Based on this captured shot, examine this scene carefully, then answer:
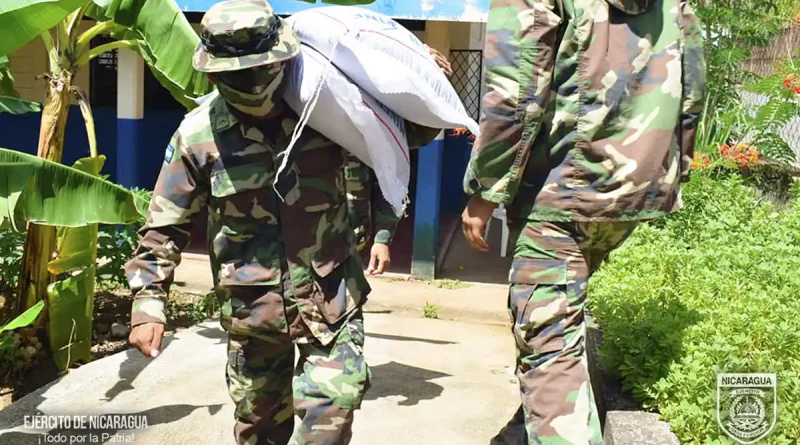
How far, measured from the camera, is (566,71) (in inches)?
101

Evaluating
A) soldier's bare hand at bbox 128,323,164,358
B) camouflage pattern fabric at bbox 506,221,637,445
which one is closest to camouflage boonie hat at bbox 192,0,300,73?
soldier's bare hand at bbox 128,323,164,358

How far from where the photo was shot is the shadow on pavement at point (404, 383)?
422cm

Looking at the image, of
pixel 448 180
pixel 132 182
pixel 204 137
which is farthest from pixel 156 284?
pixel 448 180

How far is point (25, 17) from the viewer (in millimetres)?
3533

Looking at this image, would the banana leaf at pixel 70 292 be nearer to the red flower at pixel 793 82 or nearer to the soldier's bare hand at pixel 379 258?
the soldier's bare hand at pixel 379 258

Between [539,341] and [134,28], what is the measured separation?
111 inches

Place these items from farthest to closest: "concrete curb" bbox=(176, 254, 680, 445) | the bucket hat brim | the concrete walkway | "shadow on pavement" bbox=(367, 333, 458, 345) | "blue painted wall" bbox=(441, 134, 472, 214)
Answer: "blue painted wall" bbox=(441, 134, 472, 214), the concrete walkway, "shadow on pavement" bbox=(367, 333, 458, 345), "concrete curb" bbox=(176, 254, 680, 445), the bucket hat brim

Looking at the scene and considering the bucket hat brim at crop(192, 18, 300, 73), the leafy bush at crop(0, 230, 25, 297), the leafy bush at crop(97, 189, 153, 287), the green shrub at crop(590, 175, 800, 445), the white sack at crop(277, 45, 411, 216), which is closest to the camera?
the bucket hat brim at crop(192, 18, 300, 73)

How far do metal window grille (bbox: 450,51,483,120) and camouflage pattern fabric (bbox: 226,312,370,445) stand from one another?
21.3 feet

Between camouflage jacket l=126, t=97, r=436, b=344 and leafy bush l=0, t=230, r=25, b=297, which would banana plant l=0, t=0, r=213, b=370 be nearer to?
leafy bush l=0, t=230, r=25, b=297

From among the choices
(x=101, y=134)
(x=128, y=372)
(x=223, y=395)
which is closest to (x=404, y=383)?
(x=223, y=395)

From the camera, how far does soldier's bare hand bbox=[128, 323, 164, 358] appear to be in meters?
2.67

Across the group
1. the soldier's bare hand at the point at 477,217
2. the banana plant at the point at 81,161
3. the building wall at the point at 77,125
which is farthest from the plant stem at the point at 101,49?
the building wall at the point at 77,125

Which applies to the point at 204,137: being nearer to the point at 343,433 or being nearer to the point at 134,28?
the point at 343,433
